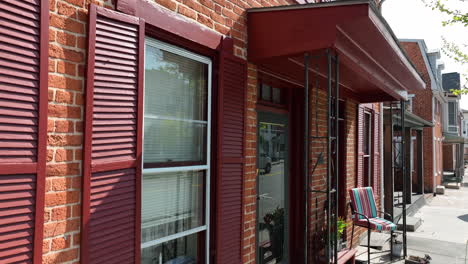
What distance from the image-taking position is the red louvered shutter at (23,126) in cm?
153

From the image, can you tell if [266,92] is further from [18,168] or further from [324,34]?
[18,168]

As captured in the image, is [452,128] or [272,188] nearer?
[272,188]

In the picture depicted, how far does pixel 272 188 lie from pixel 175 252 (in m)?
1.99

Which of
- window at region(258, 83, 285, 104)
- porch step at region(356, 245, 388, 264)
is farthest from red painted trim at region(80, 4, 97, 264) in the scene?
porch step at region(356, 245, 388, 264)

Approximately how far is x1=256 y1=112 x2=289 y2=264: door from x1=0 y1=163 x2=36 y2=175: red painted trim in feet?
8.91

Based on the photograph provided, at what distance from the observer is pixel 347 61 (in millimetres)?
3537

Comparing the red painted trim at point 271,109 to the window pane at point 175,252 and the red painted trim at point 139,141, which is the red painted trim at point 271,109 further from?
the red painted trim at point 139,141

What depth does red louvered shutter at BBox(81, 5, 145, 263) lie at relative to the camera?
6.20 feet

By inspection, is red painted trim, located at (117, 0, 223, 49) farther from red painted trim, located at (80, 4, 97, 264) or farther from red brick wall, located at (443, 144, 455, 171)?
red brick wall, located at (443, 144, 455, 171)

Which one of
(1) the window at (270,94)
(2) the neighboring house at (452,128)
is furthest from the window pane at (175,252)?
(2) the neighboring house at (452,128)

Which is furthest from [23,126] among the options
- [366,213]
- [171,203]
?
[366,213]

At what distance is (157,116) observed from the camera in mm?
2479

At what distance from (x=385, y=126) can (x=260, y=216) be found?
746 cm

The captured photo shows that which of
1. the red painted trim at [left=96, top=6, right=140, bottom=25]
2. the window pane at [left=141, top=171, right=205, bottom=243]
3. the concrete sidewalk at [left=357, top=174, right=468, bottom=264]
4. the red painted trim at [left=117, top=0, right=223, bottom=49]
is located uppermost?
the red painted trim at [left=117, top=0, right=223, bottom=49]
